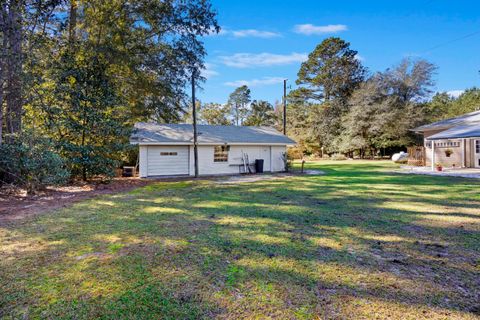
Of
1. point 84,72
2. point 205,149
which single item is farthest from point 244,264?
point 205,149

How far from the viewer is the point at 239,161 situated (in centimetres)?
1667

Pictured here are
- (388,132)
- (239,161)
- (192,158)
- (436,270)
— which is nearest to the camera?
(436,270)

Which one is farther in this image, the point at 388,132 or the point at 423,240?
the point at 388,132

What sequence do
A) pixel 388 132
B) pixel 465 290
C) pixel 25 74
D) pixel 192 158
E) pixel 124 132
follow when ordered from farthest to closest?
pixel 388 132 < pixel 192 158 < pixel 124 132 < pixel 25 74 < pixel 465 290

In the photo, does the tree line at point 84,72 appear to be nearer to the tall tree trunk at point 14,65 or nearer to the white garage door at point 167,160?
the tall tree trunk at point 14,65

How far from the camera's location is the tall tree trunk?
8.30m

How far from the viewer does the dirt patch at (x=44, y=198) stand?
645 centimetres

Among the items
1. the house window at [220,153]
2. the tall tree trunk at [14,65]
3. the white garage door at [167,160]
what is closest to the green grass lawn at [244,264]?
the tall tree trunk at [14,65]

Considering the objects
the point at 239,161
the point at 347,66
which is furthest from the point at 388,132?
the point at 239,161

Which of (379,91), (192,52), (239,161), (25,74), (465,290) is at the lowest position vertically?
(465,290)

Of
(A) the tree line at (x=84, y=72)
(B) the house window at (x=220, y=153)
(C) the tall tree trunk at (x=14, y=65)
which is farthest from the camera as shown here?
(B) the house window at (x=220, y=153)

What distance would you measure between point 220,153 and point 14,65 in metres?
10.1

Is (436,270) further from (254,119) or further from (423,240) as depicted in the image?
(254,119)

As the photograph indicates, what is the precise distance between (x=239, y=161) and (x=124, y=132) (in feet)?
23.2
